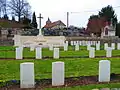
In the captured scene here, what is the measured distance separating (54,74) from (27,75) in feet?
2.85

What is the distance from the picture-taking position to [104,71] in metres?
11.1

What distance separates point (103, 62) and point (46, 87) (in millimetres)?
2137

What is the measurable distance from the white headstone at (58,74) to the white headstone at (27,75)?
68cm

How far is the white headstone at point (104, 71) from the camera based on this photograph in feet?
35.8

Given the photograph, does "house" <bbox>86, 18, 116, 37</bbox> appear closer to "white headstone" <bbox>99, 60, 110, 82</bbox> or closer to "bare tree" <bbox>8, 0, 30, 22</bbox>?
"bare tree" <bbox>8, 0, 30, 22</bbox>

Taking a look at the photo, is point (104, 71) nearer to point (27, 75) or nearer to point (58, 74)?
point (58, 74)

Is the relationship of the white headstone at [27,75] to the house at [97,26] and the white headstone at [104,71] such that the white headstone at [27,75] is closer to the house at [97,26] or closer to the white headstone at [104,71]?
the white headstone at [104,71]

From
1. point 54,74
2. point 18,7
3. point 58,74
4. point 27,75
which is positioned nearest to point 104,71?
point 58,74

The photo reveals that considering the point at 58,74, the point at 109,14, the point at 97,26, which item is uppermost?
the point at 109,14

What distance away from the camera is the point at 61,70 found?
34.1 ft

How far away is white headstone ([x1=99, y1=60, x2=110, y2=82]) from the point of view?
35.8ft

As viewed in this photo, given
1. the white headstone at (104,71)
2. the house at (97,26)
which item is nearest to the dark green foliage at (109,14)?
the house at (97,26)

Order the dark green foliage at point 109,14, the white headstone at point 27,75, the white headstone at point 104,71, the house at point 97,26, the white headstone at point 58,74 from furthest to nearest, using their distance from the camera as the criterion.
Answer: the dark green foliage at point 109,14
the house at point 97,26
the white headstone at point 104,71
the white headstone at point 58,74
the white headstone at point 27,75

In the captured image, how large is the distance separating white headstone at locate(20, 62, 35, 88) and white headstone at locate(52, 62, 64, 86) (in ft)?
2.24
